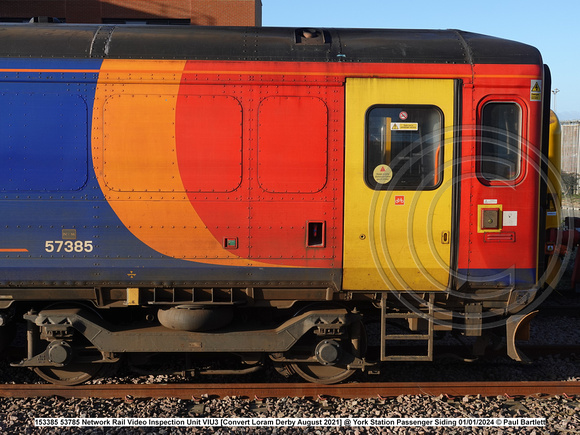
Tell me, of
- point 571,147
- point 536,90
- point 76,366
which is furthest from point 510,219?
point 571,147

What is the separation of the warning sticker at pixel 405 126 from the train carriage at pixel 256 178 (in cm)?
2

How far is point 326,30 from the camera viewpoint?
5949mm

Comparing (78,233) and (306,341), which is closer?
(78,233)

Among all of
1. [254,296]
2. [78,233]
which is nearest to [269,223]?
[254,296]

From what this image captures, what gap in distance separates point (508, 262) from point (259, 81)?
3.31m

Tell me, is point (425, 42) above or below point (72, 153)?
above

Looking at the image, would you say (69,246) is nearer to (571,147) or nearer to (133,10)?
(133,10)

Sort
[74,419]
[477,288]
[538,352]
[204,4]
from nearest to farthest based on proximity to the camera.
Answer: [74,419], [477,288], [538,352], [204,4]

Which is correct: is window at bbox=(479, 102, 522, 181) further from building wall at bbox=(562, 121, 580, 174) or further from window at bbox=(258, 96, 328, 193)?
building wall at bbox=(562, 121, 580, 174)

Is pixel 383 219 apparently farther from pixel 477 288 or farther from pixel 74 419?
pixel 74 419

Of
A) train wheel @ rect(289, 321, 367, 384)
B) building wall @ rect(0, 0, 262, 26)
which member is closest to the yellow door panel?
train wheel @ rect(289, 321, 367, 384)

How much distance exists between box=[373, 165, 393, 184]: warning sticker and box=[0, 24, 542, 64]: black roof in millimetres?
1154

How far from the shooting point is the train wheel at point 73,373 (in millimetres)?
6012

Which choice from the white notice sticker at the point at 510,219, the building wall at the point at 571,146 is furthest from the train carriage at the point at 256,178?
the building wall at the point at 571,146
